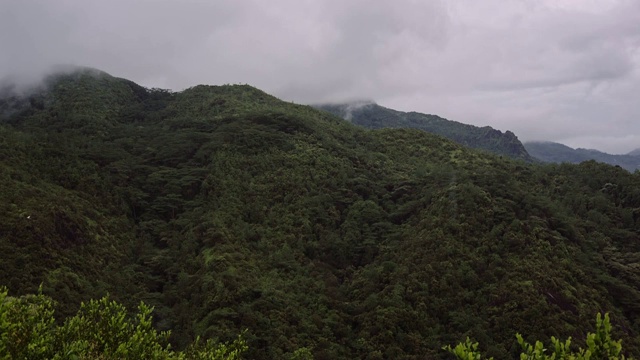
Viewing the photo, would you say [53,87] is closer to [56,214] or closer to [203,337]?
[56,214]

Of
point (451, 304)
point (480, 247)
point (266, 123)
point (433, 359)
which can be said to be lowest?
point (433, 359)

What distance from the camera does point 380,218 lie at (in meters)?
67.4

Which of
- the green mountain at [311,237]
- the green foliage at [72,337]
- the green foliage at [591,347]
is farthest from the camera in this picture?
the green mountain at [311,237]

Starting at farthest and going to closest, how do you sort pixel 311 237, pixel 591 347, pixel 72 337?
pixel 311 237 → pixel 72 337 → pixel 591 347

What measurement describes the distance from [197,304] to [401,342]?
22.8m

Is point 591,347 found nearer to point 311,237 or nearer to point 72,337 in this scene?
point 72,337

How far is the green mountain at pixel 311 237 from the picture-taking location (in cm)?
4628

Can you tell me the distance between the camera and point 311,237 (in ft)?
206

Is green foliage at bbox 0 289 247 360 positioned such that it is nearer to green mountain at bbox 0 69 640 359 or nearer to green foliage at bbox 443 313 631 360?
green foliage at bbox 443 313 631 360

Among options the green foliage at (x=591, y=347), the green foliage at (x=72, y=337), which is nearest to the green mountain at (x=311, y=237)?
the green foliage at (x=72, y=337)

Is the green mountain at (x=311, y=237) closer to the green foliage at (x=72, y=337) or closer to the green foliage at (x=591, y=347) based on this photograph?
the green foliage at (x=72, y=337)

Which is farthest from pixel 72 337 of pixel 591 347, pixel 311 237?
pixel 311 237

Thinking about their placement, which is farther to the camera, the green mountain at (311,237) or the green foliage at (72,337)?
the green mountain at (311,237)

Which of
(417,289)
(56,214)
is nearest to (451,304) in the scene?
(417,289)
